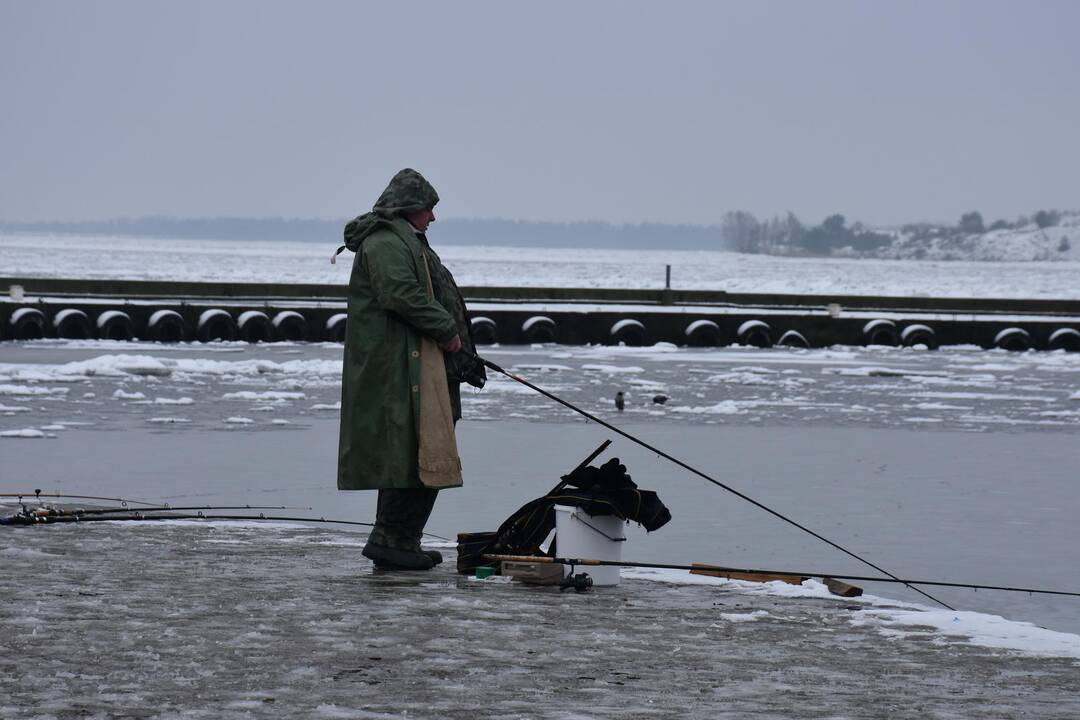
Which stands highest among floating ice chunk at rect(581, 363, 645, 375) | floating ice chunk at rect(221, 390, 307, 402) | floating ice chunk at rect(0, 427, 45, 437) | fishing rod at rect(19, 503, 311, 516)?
fishing rod at rect(19, 503, 311, 516)

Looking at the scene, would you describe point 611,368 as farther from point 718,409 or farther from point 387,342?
point 387,342

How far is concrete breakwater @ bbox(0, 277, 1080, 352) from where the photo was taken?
97.5 ft

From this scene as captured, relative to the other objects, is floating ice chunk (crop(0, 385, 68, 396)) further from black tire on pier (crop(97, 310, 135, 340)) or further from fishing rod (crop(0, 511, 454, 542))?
black tire on pier (crop(97, 310, 135, 340))

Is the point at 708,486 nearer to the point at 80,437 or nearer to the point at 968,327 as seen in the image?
the point at 80,437

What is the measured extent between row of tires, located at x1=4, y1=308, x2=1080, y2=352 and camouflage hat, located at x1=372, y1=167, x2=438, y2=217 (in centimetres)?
2246

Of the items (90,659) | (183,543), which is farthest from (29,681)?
(183,543)

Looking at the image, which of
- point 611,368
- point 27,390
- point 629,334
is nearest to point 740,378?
point 611,368

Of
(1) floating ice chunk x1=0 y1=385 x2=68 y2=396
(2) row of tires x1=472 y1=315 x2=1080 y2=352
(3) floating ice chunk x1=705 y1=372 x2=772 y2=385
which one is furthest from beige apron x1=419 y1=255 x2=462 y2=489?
(2) row of tires x1=472 y1=315 x2=1080 y2=352

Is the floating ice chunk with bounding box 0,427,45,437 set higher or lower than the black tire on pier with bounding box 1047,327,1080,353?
lower

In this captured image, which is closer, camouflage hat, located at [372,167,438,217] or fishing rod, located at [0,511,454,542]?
camouflage hat, located at [372,167,438,217]

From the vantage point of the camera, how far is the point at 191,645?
16.3 ft

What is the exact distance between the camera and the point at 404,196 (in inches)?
257

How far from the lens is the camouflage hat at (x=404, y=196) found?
652 cm

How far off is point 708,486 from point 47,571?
18.6 ft
